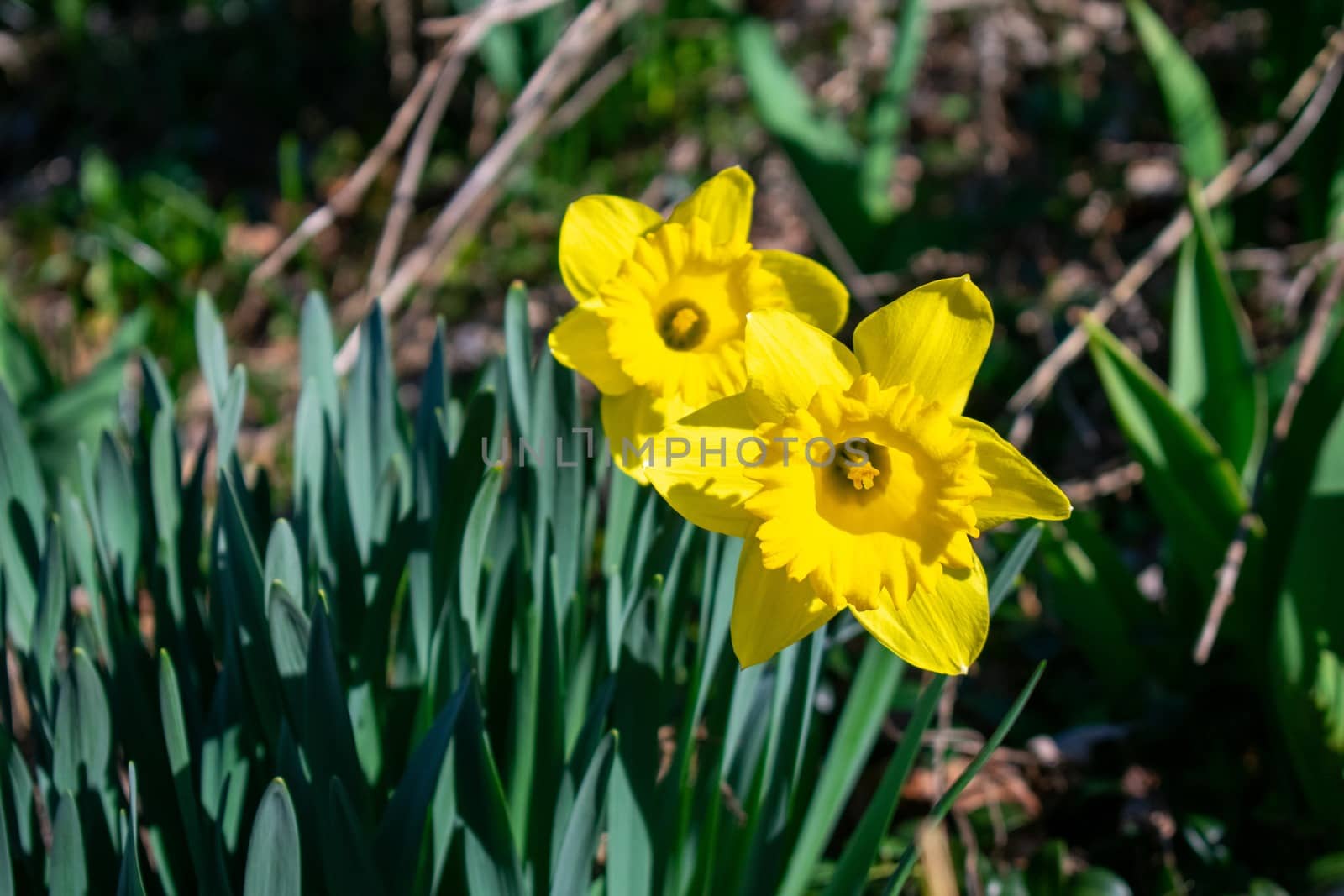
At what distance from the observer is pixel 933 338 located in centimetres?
90

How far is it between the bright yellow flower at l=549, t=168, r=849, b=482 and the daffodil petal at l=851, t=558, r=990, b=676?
0.26 meters

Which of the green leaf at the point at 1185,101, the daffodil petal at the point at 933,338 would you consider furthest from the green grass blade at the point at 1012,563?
the green leaf at the point at 1185,101

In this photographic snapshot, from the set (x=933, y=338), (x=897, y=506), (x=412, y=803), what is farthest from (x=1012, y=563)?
(x=412, y=803)

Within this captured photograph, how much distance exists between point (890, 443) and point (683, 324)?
0.87 ft

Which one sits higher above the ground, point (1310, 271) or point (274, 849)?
point (1310, 271)

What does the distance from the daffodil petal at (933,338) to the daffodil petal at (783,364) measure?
0.13 feet

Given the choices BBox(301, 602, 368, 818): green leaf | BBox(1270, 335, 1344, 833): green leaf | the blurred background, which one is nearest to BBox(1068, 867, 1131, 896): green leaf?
the blurred background

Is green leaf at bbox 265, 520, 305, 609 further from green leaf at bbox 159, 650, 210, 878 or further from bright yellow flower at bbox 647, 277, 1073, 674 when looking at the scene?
bright yellow flower at bbox 647, 277, 1073, 674

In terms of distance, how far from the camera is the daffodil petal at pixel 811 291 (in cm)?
101

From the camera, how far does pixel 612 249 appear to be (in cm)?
106

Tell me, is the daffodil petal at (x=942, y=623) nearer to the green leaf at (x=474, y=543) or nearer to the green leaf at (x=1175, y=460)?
the green leaf at (x=474, y=543)

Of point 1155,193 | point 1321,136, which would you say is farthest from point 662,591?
point 1155,193

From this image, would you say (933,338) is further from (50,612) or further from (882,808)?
(50,612)

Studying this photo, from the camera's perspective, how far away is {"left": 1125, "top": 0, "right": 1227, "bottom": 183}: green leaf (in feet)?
7.02
